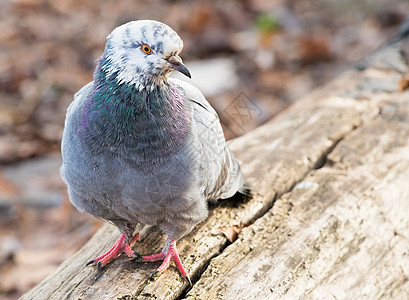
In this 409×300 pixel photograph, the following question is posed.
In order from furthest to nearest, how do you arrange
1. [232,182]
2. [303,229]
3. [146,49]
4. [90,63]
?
[90,63]
[232,182]
[303,229]
[146,49]

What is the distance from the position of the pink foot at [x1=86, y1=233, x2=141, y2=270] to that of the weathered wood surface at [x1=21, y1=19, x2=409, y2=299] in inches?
1.8

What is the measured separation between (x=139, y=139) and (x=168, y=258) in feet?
2.36

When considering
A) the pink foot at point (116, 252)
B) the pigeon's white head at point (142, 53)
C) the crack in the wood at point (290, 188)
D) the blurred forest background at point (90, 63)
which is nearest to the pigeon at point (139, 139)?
the pigeon's white head at point (142, 53)

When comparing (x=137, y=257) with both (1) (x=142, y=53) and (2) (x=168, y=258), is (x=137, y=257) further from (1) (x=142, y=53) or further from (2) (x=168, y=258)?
(1) (x=142, y=53)

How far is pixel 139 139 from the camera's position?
2510 millimetres

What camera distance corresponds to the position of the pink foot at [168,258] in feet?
9.04

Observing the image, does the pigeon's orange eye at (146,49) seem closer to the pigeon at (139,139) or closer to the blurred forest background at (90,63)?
the pigeon at (139,139)

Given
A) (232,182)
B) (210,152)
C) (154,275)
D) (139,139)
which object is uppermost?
(139,139)

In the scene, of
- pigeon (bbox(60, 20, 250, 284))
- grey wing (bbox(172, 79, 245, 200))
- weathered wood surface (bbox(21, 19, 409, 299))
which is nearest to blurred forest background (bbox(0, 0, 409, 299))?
weathered wood surface (bbox(21, 19, 409, 299))

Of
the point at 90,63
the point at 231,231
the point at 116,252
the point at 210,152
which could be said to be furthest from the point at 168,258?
the point at 90,63

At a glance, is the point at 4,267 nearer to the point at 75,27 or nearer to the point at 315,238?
the point at 315,238

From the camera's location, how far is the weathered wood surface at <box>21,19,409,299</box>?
8.95ft

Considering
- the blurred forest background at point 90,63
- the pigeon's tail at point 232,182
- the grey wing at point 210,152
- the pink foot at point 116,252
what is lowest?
the blurred forest background at point 90,63

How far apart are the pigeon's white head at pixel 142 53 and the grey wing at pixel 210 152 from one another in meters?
0.38
